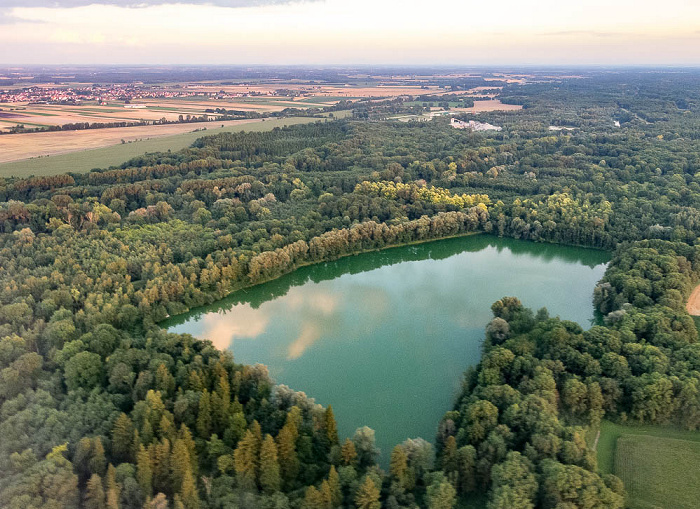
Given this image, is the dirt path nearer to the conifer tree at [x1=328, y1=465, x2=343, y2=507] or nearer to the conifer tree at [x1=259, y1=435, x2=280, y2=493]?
the conifer tree at [x1=328, y1=465, x2=343, y2=507]

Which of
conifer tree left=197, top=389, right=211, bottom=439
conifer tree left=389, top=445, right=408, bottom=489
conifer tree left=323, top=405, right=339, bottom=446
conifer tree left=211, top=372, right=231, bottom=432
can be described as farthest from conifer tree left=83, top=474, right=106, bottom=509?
conifer tree left=389, top=445, right=408, bottom=489

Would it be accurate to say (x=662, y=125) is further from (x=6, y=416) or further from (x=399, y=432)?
(x=6, y=416)

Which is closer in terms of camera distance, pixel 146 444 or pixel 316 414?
pixel 146 444

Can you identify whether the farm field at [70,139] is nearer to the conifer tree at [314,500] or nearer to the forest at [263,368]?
the forest at [263,368]

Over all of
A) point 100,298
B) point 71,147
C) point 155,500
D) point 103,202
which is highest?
point 71,147

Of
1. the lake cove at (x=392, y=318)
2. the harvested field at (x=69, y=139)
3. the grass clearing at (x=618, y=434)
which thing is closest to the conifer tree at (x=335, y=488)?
the lake cove at (x=392, y=318)

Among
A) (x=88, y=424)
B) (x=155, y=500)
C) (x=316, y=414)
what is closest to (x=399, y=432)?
(x=316, y=414)

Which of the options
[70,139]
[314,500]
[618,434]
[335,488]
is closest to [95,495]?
[314,500]
